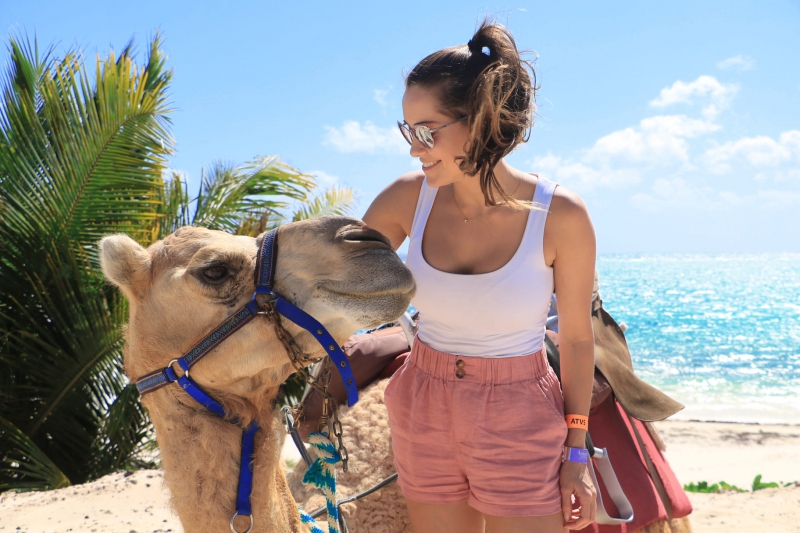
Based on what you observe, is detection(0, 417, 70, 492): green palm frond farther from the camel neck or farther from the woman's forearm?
the woman's forearm

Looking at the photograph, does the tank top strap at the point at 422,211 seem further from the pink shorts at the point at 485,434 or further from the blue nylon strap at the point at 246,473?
the blue nylon strap at the point at 246,473

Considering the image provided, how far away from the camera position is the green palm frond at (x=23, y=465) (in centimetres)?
550


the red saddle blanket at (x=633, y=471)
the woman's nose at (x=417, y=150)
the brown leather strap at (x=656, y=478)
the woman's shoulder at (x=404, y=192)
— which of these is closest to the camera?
the woman's nose at (x=417, y=150)

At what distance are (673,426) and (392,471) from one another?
32.0ft

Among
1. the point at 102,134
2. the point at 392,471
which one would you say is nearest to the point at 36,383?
the point at 102,134

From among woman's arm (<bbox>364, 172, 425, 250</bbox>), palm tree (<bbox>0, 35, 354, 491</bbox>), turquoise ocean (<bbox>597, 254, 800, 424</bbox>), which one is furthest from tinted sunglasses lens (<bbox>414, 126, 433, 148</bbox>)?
turquoise ocean (<bbox>597, 254, 800, 424</bbox>)

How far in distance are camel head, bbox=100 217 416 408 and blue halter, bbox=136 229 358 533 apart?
0.02 m

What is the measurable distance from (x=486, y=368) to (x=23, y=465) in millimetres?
5424

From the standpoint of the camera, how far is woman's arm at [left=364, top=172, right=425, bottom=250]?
7.11ft

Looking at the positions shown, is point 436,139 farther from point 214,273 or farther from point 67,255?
point 67,255

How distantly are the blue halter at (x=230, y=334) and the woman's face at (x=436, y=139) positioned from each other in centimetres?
51

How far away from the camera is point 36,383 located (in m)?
6.16

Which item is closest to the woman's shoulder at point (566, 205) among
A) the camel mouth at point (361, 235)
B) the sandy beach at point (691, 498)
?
the camel mouth at point (361, 235)

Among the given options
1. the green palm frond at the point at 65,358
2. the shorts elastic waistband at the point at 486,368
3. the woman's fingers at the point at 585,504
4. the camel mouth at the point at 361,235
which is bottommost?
the green palm frond at the point at 65,358
